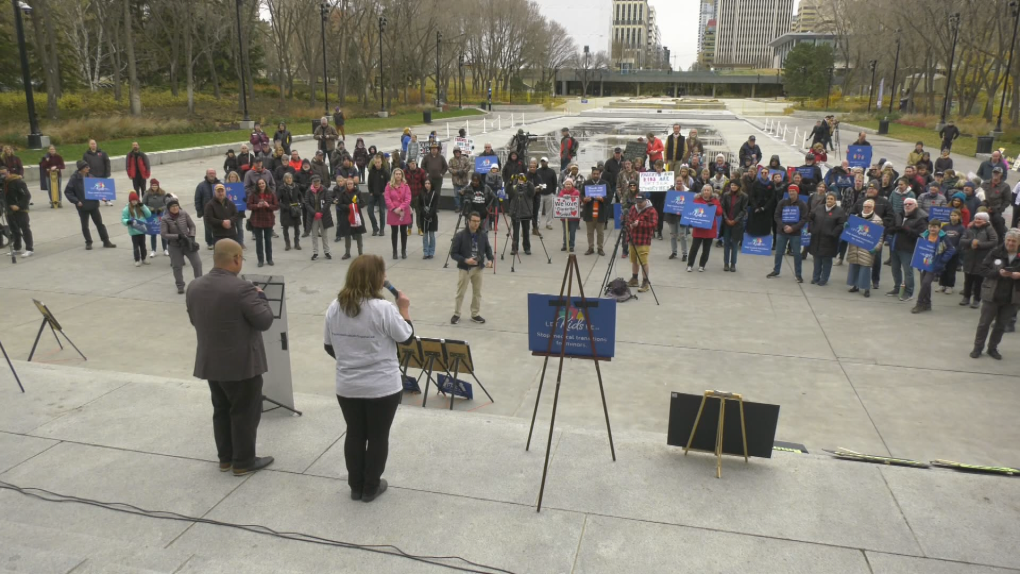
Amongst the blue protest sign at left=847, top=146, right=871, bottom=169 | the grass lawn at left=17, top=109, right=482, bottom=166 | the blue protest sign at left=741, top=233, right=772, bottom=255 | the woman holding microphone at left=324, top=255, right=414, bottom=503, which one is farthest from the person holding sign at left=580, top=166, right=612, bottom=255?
the grass lawn at left=17, top=109, right=482, bottom=166

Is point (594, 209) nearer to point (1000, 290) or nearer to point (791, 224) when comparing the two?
point (791, 224)

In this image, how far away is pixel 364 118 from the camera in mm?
55906

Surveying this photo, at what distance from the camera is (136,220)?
13.7 metres

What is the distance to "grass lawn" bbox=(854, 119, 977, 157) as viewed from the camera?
36031 millimetres

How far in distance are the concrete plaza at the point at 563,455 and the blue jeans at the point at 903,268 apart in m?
0.66

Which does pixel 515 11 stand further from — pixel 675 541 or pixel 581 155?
pixel 675 541

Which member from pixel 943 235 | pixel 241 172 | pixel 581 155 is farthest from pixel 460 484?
pixel 581 155

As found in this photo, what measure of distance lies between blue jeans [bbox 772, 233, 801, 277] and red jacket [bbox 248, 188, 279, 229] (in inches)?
393

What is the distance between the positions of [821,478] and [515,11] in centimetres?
8995

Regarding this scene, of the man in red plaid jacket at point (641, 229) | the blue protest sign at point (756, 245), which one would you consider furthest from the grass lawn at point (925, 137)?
the man in red plaid jacket at point (641, 229)

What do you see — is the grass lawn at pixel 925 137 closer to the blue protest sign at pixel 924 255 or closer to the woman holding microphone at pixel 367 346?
the blue protest sign at pixel 924 255

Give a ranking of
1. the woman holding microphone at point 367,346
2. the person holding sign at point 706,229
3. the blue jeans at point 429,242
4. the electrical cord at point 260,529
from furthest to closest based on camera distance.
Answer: the blue jeans at point 429,242
the person holding sign at point 706,229
the woman holding microphone at point 367,346
the electrical cord at point 260,529

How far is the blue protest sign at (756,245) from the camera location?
14.4m

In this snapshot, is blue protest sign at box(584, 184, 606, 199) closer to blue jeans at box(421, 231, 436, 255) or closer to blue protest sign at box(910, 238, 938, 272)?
blue jeans at box(421, 231, 436, 255)
